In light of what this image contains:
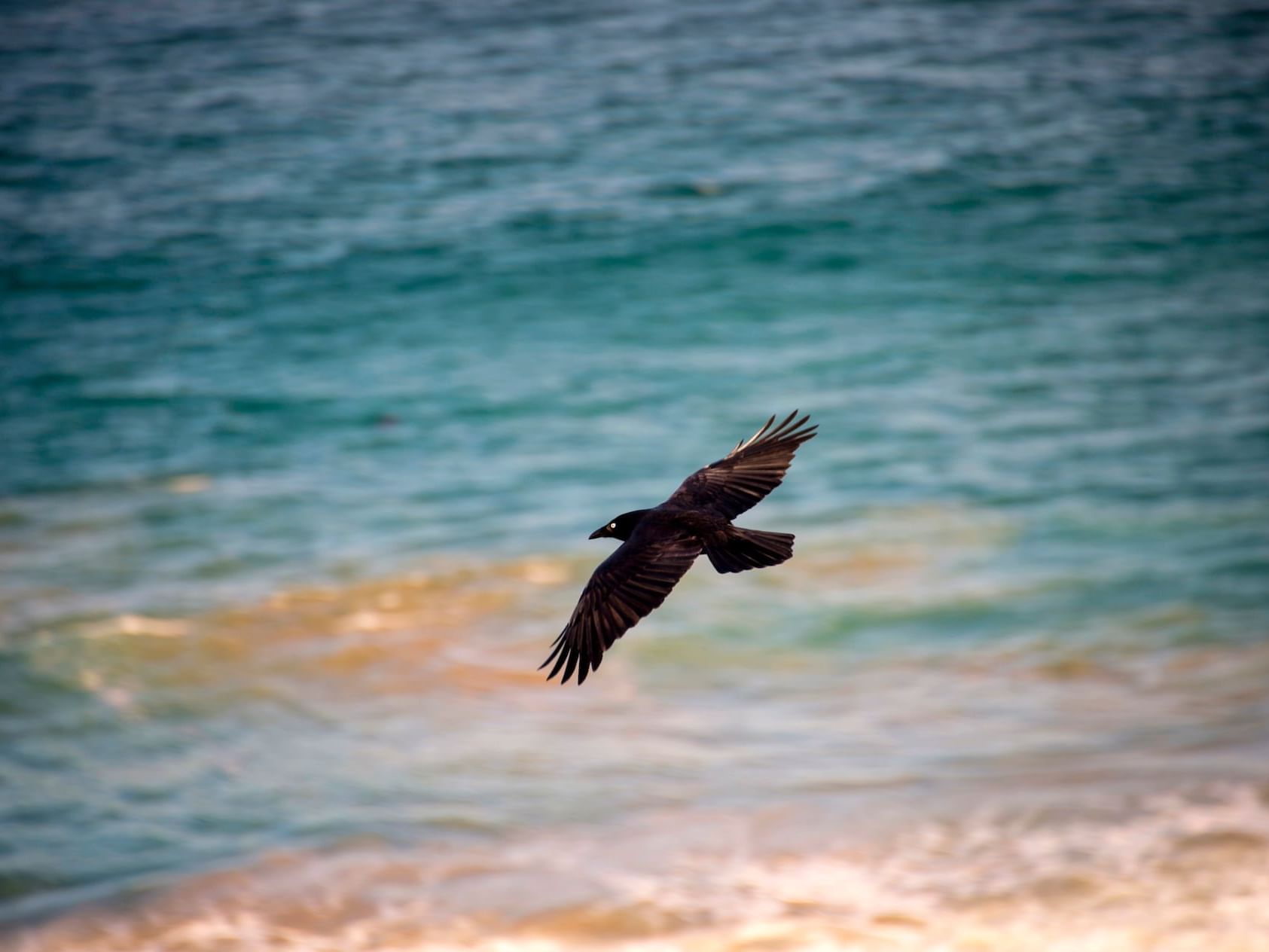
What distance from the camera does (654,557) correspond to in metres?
5.06

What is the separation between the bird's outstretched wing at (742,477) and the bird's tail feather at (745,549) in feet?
1.08

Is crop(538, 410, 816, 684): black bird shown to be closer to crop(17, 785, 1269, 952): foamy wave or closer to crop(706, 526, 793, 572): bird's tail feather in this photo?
crop(706, 526, 793, 572): bird's tail feather

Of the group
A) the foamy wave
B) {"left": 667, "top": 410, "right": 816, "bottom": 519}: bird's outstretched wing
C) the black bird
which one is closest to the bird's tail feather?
the black bird

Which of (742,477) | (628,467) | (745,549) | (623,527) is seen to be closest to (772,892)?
(742,477)

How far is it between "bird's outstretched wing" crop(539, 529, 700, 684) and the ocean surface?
356cm

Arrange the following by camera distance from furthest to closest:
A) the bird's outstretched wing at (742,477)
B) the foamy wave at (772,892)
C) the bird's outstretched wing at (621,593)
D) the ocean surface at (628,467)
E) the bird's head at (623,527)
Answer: the ocean surface at (628,467)
the foamy wave at (772,892)
the bird's outstretched wing at (742,477)
the bird's head at (623,527)
the bird's outstretched wing at (621,593)

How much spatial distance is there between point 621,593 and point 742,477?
1.06 meters

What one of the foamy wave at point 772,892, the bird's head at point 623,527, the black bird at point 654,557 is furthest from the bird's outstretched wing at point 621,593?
the foamy wave at point 772,892

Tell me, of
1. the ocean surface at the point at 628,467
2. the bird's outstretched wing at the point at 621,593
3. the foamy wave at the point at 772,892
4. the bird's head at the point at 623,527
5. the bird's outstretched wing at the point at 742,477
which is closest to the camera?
the bird's outstretched wing at the point at 621,593

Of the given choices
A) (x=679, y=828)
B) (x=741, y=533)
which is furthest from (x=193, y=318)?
(x=741, y=533)

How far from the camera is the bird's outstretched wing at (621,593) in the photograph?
16.0 feet

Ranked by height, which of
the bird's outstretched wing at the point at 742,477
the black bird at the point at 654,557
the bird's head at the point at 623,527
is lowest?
the black bird at the point at 654,557

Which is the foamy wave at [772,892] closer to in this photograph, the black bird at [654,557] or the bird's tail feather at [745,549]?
the black bird at [654,557]

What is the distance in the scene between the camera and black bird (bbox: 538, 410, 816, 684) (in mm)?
4902
